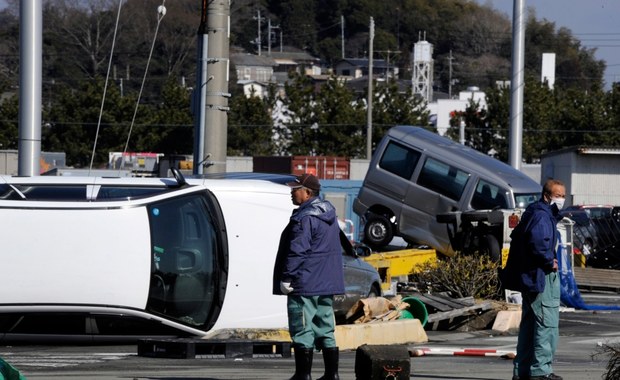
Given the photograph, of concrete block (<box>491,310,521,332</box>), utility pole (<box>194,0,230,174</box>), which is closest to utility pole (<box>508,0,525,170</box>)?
utility pole (<box>194,0,230,174</box>)

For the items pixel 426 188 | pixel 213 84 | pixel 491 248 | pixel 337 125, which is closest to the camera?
pixel 213 84

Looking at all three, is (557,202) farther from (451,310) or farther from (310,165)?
(310,165)

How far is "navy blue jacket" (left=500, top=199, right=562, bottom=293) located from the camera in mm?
9586

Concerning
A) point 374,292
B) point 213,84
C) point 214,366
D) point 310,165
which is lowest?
point 214,366

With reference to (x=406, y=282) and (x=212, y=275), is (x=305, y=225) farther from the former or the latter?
(x=406, y=282)

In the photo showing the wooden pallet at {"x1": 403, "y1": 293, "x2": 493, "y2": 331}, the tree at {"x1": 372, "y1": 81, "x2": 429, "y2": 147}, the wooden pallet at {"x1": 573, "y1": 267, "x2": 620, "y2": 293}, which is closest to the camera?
the wooden pallet at {"x1": 403, "y1": 293, "x2": 493, "y2": 331}

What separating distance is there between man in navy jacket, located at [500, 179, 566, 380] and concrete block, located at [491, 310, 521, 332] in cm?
571

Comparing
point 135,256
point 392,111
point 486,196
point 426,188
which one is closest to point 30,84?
point 135,256

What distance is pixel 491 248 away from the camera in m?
19.8

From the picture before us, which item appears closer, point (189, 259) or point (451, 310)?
point (189, 259)

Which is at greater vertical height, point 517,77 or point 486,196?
point 517,77

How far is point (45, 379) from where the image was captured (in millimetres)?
9953

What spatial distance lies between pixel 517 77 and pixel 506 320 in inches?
372

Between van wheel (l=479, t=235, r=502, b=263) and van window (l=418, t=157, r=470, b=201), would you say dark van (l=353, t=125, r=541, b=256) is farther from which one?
van wheel (l=479, t=235, r=502, b=263)
